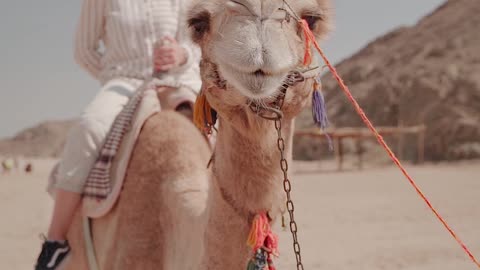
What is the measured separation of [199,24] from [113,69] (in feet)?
5.08

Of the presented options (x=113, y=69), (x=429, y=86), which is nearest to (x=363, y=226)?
(x=113, y=69)

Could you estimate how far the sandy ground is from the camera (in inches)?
247

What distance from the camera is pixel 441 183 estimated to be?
1448 cm

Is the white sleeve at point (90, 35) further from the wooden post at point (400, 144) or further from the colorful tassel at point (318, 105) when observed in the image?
the wooden post at point (400, 144)

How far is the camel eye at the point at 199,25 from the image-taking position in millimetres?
1876

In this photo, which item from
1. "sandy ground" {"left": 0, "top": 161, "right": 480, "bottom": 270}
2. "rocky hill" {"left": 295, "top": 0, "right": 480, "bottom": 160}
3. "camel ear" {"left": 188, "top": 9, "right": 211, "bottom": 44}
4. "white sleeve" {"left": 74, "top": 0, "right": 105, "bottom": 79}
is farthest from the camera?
"rocky hill" {"left": 295, "top": 0, "right": 480, "bottom": 160}

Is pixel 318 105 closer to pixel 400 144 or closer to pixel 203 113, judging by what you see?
pixel 203 113

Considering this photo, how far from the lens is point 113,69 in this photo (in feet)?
10.9

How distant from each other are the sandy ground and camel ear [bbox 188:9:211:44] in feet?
12.1

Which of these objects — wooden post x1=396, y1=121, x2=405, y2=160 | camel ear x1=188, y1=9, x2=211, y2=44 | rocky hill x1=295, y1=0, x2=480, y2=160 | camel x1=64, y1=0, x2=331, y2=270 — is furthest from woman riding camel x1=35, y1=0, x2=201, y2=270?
rocky hill x1=295, y1=0, x2=480, y2=160

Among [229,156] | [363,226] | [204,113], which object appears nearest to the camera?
[229,156]

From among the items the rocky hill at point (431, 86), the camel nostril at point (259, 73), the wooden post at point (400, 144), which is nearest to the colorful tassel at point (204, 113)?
the camel nostril at point (259, 73)

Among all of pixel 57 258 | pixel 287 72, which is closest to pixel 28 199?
pixel 57 258

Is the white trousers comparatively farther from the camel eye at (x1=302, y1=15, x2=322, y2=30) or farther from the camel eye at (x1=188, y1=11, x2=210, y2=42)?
the camel eye at (x1=302, y1=15, x2=322, y2=30)
